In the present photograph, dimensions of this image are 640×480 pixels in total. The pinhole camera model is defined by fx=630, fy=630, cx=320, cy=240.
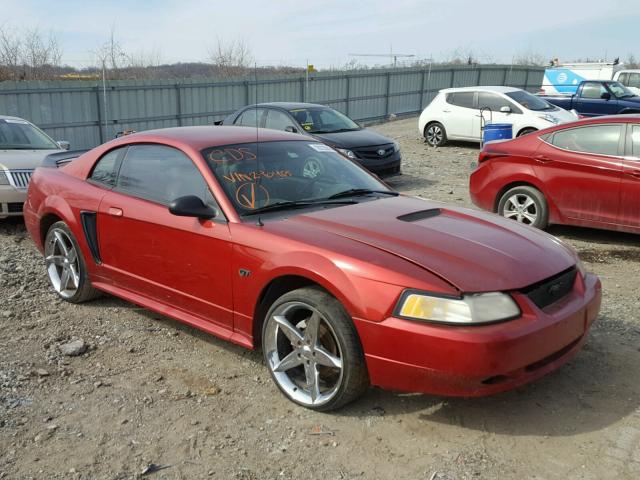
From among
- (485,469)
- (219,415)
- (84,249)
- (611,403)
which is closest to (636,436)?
(611,403)

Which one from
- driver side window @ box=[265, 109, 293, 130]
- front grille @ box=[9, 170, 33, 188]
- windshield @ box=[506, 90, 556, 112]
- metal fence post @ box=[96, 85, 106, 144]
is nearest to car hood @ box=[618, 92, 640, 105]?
windshield @ box=[506, 90, 556, 112]

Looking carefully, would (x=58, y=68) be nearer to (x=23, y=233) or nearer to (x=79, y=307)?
(x=23, y=233)

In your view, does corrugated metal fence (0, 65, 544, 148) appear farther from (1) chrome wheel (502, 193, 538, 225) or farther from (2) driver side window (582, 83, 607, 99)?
(2) driver side window (582, 83, 607, 99)

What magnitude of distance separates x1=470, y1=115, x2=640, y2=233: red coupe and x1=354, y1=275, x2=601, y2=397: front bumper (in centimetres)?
404

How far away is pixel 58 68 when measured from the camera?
23.5 m

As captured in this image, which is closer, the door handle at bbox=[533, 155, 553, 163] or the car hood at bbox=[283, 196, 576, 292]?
the car hood at bbox=[283, 196, 576, 292]

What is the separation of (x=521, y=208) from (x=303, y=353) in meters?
5.01

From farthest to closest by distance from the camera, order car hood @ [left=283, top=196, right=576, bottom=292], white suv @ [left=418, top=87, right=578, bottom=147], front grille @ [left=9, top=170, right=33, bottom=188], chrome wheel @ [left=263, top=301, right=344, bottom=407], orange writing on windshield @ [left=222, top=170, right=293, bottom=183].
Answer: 1. white suv @ [left=418, top=87, right=578, bottom=147]
2. front grille @ [left=9, top=170, right=33, bottom=188]
3. orange writing on windshield @ [left=222, top=170, right=293, bottom=183]
4. chrome wheel @ [left=263, top=301, right=344, bottom=407]
5. car hood @ [left=283, top=196, right=576, bottom=292]

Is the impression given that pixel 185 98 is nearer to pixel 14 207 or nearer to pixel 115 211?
pixel 14 207

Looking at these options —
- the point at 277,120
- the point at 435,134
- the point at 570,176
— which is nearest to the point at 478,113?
the point at 435,134

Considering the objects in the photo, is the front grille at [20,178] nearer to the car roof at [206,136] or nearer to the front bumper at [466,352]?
the car roof at [206,136]

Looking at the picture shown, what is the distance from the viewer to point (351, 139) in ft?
36.5

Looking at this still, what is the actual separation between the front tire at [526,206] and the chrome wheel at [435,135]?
363 inches

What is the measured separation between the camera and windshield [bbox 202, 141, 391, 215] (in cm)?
409
